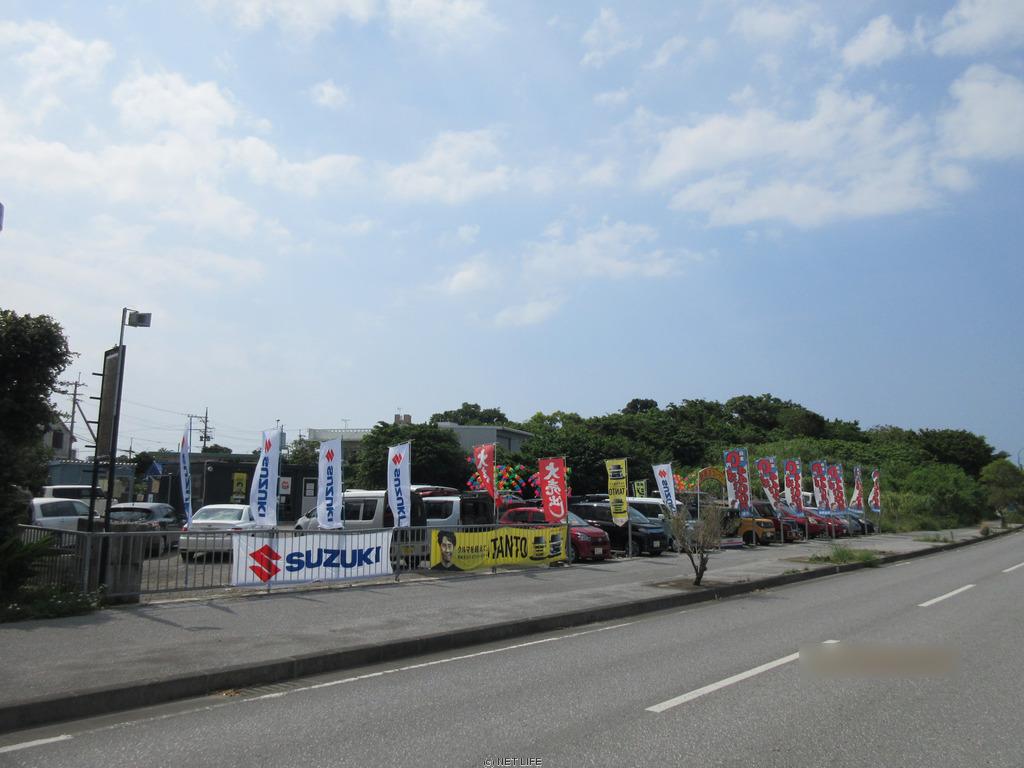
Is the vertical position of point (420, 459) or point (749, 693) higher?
point (420, 459)

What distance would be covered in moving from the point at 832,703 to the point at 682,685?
136 cm

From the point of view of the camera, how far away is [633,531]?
2338 cm

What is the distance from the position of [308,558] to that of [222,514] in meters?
8.32

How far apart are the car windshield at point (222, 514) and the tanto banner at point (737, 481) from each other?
715 inches

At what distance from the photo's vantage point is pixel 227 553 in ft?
44.5

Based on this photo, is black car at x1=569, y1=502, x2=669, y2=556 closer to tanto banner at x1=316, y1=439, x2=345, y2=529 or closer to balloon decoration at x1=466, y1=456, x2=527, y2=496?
tanto banner at x1=316, y1=439, x2=345, y2=529

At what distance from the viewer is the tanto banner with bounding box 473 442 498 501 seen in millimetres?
21375

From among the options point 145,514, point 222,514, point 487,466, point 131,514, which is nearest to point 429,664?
point 487,466

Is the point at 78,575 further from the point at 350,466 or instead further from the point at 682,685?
the point at 350,466

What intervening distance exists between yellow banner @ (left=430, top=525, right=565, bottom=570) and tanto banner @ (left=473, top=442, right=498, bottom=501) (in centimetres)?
254

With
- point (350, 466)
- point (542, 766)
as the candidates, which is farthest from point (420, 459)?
point (542, 766)

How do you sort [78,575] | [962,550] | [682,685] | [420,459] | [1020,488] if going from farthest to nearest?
[1020,488] → [420,459] → [962,550] → [78,575] → [682,685]

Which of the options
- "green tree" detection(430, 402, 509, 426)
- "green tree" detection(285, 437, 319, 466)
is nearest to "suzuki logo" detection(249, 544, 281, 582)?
"green tree" detection(285, 437, 319, 466)

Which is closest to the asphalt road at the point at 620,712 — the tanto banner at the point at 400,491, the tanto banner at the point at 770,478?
the tanto banner at the point at 400,491
